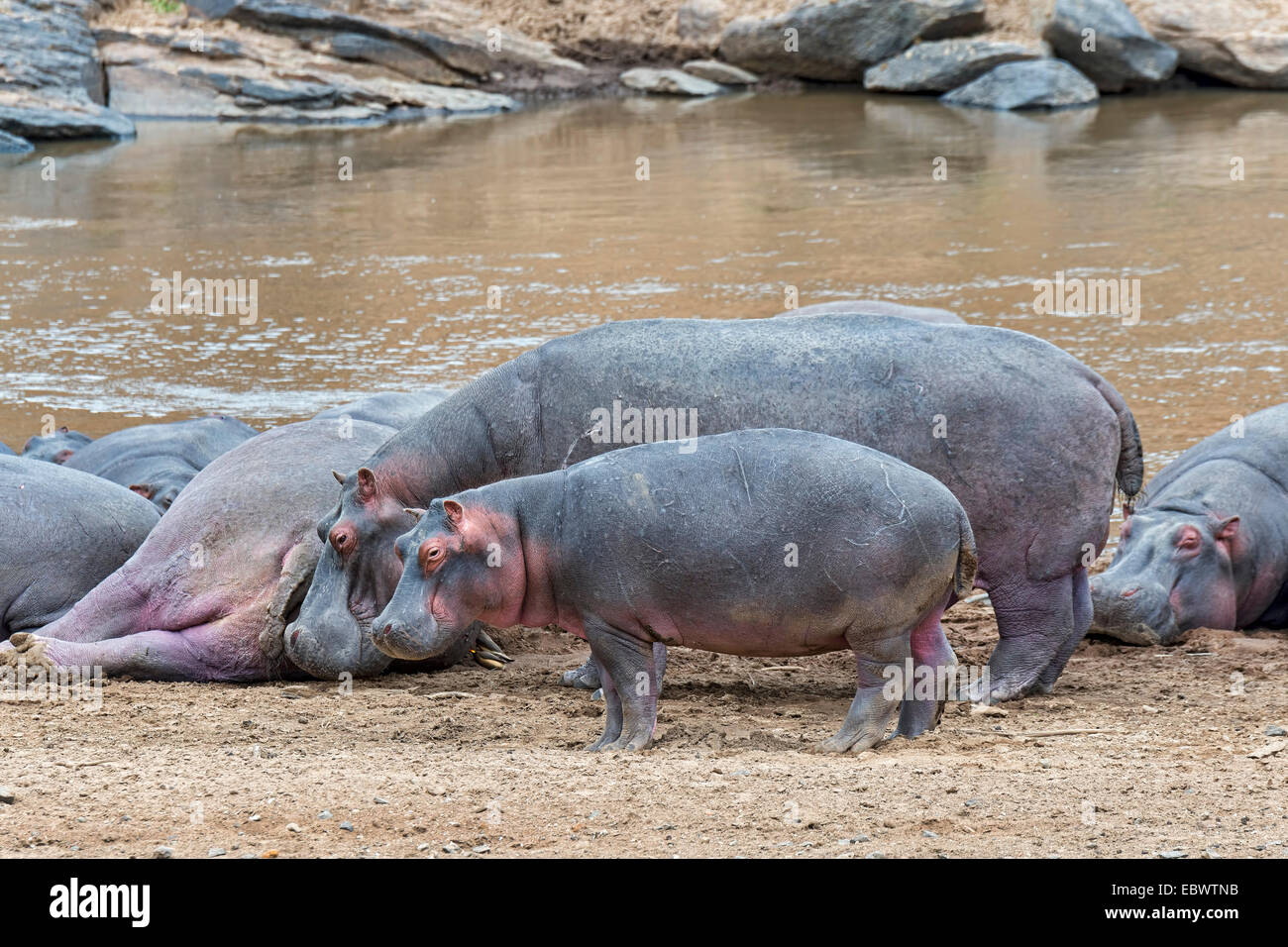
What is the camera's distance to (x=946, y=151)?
19.1 meters

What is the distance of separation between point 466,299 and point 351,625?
6867 millimetres

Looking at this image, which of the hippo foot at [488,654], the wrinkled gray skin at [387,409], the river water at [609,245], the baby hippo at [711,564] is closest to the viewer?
the baby hippo at [711,564]

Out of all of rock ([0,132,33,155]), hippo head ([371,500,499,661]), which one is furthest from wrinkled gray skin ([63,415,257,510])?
rock ([0,132,33,155])

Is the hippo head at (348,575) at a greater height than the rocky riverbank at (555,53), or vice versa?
the rocky riverbank at (555,53)

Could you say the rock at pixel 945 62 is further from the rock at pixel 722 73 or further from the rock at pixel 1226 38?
the rock at pixel 722 73

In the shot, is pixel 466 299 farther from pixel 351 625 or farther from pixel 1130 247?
pixel 351 625

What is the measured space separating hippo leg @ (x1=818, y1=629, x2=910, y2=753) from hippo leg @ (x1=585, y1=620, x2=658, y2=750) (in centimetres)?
54

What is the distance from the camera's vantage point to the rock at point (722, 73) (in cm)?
2658

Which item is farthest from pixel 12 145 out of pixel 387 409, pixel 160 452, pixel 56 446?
pixel 387 409

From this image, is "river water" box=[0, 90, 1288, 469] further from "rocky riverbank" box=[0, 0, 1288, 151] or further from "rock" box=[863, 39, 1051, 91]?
"rock" box=[863, 39, 1051, 91]

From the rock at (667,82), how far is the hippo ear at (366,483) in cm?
2090

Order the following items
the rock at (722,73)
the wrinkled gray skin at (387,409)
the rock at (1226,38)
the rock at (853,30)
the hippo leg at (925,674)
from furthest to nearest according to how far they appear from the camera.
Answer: the rock at (722,73)
the rock at (853,30)
the rock at (1226,38)
the wrinkled gray skin at (387,409)
the hippo leg at (925,674)

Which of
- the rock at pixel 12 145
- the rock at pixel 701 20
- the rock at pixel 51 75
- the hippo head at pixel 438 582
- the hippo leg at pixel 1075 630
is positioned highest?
the rock at pixel 701 20

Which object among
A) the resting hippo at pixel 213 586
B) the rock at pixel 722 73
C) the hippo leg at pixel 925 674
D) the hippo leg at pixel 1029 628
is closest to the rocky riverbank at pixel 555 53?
the rock at pixel 722 73
